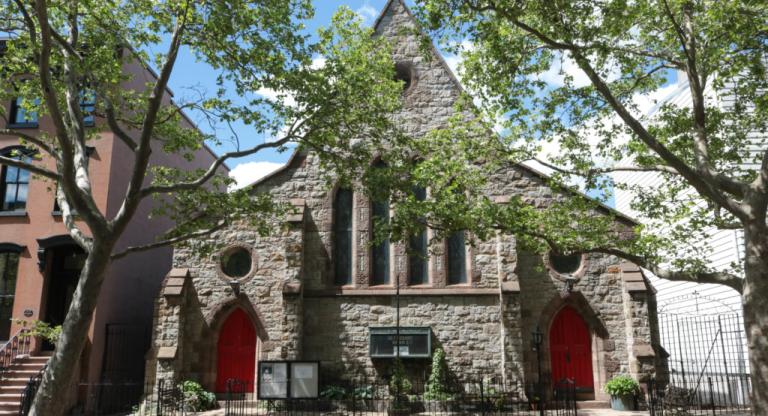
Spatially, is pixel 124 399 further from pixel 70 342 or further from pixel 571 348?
pixel 571 348

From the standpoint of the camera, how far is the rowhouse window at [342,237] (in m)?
18.6

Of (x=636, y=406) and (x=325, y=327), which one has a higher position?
(x=325, y=327)

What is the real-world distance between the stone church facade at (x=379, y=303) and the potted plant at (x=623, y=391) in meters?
0.62

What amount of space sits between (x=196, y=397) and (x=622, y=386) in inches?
457

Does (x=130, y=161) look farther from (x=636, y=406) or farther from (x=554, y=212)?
(x=636, y=406)

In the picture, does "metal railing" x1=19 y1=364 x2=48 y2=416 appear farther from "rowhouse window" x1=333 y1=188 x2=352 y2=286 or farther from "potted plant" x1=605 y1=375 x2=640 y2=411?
"potted plant" x1=605 y1=375 x2=640 y2=411

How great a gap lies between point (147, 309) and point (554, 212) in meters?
14.5

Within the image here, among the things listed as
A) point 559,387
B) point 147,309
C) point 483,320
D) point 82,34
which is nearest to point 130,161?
point 147,309

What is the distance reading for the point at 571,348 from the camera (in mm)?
17906

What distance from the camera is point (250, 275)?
712 inches

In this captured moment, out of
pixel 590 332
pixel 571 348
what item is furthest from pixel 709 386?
pixel 571 348

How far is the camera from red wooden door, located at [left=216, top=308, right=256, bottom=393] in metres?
18.0

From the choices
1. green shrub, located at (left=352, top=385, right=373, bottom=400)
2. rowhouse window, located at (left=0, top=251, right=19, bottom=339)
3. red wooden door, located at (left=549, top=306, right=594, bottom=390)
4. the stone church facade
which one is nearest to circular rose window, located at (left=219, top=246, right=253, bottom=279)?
the stone church facade

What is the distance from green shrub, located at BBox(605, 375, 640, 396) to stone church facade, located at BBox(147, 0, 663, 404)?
0.56m
